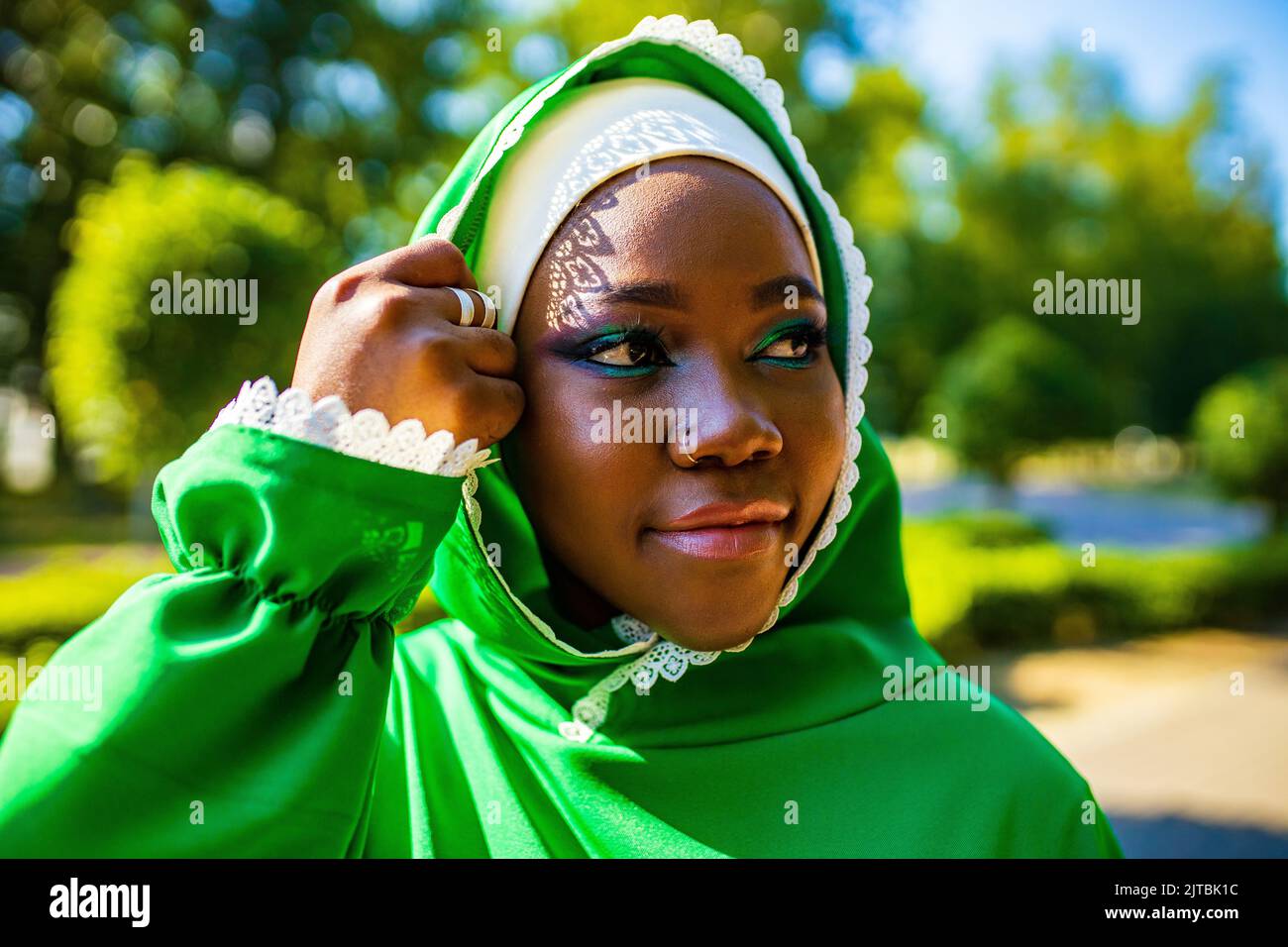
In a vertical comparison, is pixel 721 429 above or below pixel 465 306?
below

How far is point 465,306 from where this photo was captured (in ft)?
3.77

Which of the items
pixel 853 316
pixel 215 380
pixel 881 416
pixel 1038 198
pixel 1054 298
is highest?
pixel 1038 198

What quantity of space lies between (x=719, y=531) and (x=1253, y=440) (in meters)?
13.6

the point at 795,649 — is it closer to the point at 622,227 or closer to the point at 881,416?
the point at 622,227

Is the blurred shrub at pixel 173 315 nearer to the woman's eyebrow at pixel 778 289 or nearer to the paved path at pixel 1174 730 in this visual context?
the paved path at pixel 1174 730

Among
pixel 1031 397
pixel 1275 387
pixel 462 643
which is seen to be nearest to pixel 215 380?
pixel 462 643

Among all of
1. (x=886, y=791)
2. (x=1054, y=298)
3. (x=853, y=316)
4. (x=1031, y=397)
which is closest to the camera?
(x=886, y=791)

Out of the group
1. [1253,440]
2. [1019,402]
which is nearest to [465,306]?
[1253,440]

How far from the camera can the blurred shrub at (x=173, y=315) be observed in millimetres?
7672

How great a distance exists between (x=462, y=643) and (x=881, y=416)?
895 inches

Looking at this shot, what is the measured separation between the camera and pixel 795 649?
1452 mm

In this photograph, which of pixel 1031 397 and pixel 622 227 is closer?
pixel 622 227

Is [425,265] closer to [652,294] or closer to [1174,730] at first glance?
[652,294]

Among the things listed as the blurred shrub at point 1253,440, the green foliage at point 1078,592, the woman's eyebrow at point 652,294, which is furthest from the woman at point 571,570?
the blurred shrub at point 1253,440
